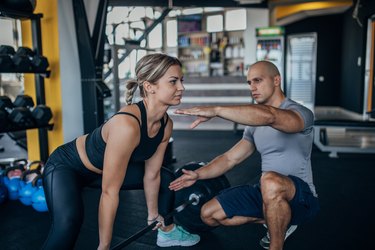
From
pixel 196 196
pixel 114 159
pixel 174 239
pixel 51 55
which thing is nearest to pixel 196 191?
pixel 196 196

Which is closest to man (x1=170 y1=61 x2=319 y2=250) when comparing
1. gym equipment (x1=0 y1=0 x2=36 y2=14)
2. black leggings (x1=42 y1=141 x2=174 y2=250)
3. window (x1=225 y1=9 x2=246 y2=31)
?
black leggings (x1=42 y1=141 x2=174 y2=250)

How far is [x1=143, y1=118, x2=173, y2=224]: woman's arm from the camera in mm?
1557

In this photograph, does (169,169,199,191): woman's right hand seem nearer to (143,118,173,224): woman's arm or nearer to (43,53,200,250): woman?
(143,118,173,224): woman's arm

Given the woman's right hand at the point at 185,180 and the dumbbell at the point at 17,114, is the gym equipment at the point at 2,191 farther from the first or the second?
the woman's right hand at the point at 185,180

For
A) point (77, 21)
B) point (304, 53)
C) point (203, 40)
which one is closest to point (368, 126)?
point (77, 21)

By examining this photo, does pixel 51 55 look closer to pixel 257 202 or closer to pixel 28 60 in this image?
pixel 28 60

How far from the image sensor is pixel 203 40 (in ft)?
26.2

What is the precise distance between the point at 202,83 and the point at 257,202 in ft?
16.0

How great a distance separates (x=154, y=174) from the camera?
5.27 ft

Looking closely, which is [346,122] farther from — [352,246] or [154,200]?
[154,200]

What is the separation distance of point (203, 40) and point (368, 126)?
16.2 ft

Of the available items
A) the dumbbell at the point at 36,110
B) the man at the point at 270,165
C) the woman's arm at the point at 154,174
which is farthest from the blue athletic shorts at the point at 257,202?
the dumbbell at the point at 36,110

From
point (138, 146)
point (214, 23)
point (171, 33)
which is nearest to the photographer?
point (138, 146)

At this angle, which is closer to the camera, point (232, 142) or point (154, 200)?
point (154, 200)
